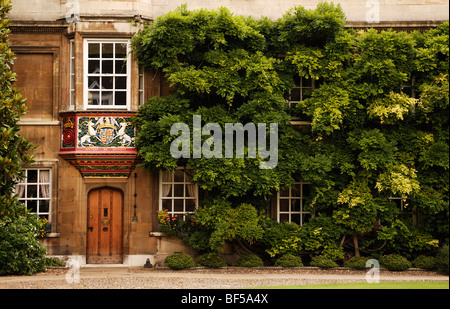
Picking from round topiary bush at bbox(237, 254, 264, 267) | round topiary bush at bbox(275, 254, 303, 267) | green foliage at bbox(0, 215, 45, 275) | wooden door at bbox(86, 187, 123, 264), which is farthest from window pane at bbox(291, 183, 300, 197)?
green foliage at bbox(0, 215, 45, 275)

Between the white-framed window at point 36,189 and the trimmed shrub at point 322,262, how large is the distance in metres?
8.10

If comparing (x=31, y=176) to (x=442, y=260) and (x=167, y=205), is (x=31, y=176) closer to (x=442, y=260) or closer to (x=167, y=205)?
(x=167, y=205)

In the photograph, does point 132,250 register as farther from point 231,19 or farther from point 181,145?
point 231,19

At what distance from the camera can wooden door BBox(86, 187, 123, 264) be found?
1803cm

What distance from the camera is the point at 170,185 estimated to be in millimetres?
18422

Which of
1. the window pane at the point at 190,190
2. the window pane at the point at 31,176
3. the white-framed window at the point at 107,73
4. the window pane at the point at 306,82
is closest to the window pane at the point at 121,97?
the white-framed window at the point at 107,73

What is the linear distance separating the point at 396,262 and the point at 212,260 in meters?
5.20

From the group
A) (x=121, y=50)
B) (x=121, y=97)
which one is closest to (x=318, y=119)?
(x=121, y=97)

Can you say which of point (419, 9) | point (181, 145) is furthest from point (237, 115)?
point (419, 9)

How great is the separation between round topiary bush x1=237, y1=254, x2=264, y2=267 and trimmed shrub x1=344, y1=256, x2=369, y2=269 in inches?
97.7

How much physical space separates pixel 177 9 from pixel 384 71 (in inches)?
247

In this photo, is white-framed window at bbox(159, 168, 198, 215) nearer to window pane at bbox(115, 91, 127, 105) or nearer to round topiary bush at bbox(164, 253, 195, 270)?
round topiary bush at bbox(164, 253, 195, 270)

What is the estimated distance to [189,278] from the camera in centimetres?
1524

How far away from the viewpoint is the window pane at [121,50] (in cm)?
1798
